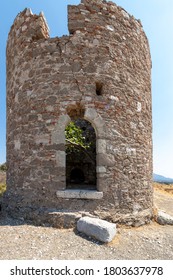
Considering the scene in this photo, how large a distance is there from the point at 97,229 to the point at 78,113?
2.68m

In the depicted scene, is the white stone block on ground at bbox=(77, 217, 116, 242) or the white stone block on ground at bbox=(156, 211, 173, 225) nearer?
the white stone block on ground at bbox=(77, 217, 116, 242)

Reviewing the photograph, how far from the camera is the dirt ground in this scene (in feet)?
12.4

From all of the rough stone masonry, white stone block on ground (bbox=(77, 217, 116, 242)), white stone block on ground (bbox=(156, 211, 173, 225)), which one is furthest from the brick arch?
white stone block on ground (bbox=(156, 211, 173, 225))

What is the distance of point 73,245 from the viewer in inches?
163

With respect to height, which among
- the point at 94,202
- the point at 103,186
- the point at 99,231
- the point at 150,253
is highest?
the point at 103,186

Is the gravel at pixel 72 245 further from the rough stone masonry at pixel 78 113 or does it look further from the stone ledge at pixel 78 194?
the stone ledge at pixel 78 194

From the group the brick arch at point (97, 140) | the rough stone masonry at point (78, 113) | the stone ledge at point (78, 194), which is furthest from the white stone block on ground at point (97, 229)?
the brick arch at point (97, 140)

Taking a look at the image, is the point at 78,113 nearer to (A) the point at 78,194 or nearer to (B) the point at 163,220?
(A) the point at 78,194

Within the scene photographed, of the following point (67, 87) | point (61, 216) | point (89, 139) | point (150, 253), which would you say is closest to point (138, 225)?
point (150, 253)

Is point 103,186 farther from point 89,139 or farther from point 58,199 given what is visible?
point 89,139

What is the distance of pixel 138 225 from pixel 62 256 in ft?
8.36

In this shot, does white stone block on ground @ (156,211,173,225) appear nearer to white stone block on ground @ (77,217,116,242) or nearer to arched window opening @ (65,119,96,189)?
white stone block on ground @ (77,217,116,242)

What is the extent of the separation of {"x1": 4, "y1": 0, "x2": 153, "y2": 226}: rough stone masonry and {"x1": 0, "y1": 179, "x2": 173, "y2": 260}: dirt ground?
41 centimetres

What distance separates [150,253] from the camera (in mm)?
4277
